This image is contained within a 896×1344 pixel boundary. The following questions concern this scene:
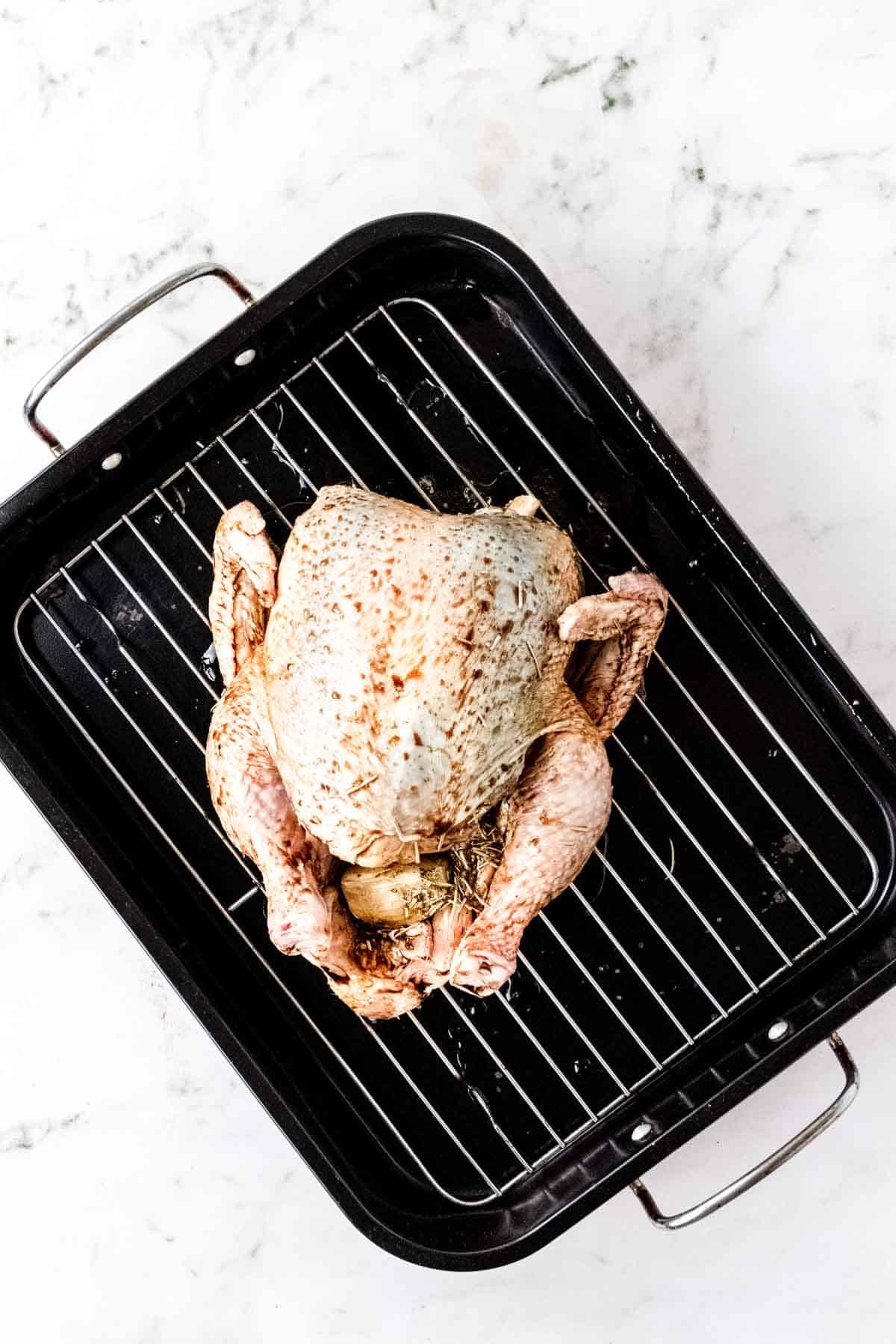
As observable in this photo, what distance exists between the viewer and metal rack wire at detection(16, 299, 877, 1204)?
2051 mm

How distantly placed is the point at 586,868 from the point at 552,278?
41.4 inches

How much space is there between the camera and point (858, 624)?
7.04 feet

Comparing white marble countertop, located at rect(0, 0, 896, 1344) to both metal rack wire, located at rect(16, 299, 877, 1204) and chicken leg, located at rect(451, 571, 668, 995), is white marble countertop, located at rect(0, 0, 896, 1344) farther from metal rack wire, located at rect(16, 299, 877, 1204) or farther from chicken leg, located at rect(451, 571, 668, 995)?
chicken leg, located at rect(451, 571, 668, 995)

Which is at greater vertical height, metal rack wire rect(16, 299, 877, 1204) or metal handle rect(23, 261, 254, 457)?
metal handle rect(23, 261, 254, 457)

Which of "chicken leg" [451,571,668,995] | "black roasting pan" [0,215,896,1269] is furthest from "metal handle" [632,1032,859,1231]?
"chicken leg" [451,571,668,995]

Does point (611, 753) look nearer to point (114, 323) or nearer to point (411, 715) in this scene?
point (411, 715)

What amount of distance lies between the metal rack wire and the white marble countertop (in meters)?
0.25

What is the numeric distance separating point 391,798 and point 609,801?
35 centimetres

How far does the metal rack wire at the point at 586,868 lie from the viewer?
6.73ft

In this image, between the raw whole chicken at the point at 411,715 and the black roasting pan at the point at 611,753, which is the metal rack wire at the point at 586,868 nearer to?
the black roasting pan at the point at 611,753

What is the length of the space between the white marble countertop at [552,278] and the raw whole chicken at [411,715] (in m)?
0.55

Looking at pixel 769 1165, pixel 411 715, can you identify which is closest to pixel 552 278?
pixel 411 715

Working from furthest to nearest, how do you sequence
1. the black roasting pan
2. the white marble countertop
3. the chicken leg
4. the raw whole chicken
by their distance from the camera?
1. the white marble countertop
2. the black roasting pan
3. the chicken leg
4. the raw whole chicken

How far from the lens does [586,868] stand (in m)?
2.07
